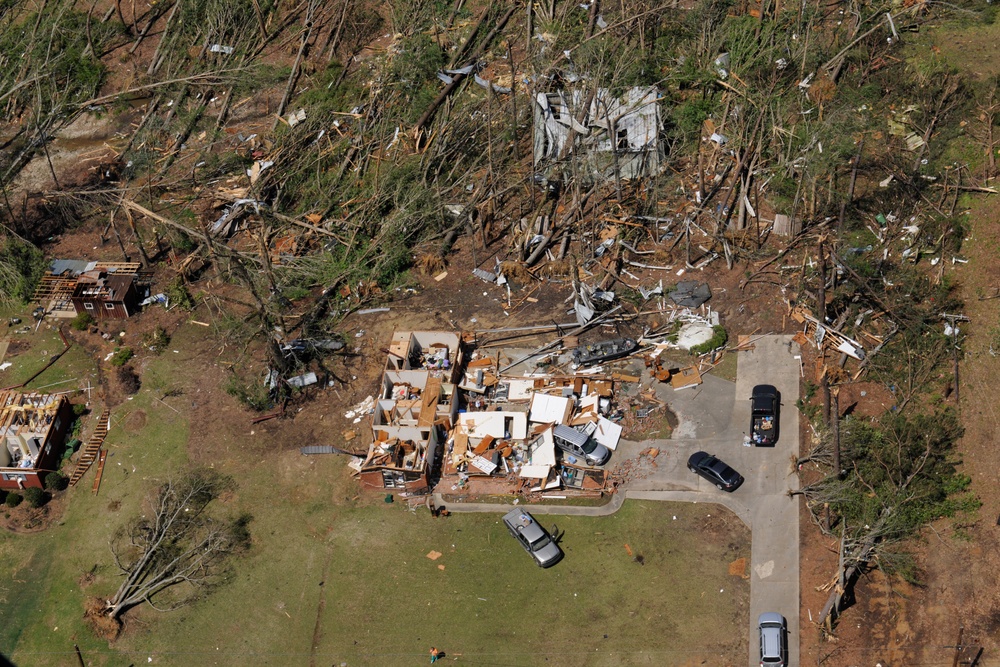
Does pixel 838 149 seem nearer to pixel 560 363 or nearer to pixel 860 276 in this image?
pixel 860 276

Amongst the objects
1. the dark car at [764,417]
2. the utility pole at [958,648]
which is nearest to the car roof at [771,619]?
the utility pole at [958,648]

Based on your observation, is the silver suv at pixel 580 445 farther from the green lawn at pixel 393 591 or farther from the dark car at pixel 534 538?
the dark car at pixel 534 538

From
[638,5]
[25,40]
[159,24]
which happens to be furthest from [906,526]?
[25,40]

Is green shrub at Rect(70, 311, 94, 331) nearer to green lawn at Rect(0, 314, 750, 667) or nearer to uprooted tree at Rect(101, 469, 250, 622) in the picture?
green lawn at Rect(0, 314, 750, 667)

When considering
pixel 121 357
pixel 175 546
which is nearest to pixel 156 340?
pixel 121 357

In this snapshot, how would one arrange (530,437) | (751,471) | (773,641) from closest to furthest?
1. (773,641)
2. (751,471)
3. (530,437)

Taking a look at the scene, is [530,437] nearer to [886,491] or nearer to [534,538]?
[534,538]
